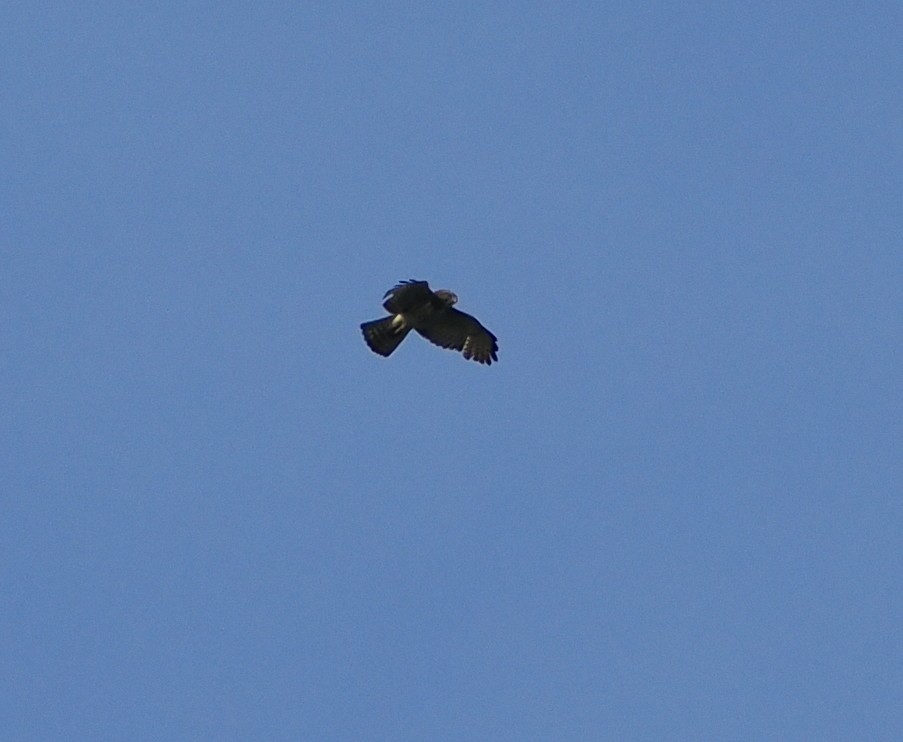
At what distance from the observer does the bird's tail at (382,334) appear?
43.2 m

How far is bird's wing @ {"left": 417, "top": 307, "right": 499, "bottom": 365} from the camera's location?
43594 mm

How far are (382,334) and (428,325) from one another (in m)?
0.71

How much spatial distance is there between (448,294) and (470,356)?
44.4 inches

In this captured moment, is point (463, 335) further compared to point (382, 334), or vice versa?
point (463, 335)

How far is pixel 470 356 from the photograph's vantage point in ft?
144

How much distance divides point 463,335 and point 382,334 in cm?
122

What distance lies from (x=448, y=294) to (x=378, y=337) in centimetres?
110

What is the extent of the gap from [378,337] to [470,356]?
138 cm

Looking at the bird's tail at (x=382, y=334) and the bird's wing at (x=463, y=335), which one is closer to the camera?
the bird's tail at (x=382, y=334)

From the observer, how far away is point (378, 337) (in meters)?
43.2

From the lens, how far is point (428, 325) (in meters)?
43.6

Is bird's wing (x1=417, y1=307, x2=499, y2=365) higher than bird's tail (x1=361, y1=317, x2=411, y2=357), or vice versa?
bird's wing (x1=417, y1=307, x2=499, y2=365)

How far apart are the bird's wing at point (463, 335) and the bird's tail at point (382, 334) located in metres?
0.46

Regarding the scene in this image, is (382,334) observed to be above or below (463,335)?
below
